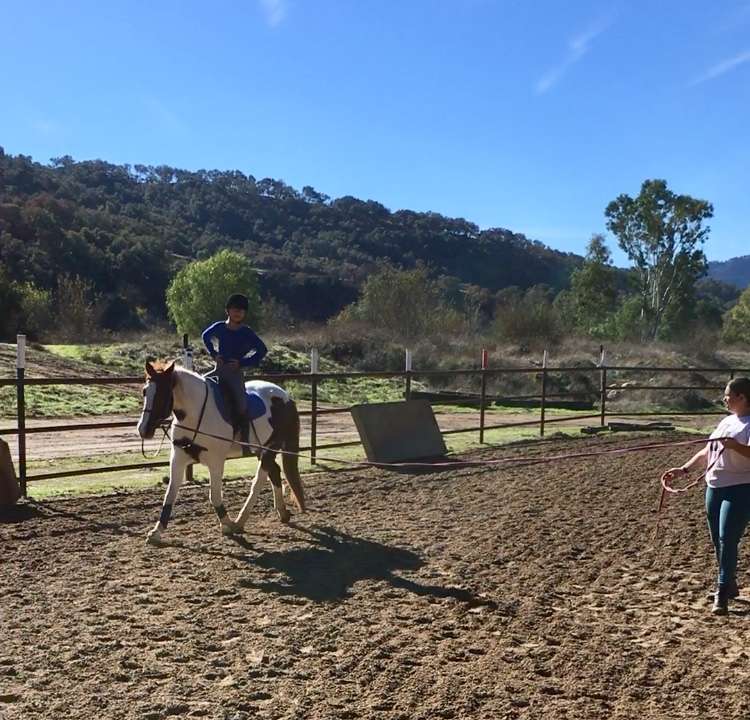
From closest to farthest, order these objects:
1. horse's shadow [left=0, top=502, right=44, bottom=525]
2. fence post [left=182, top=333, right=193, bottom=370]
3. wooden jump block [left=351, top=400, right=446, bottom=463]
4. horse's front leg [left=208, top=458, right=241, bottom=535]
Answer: horse's front leg [left=208, top=458, right=241, bottom=535] → horse's shadow [left=0, top=502, right=44, bottom=525] → fence post [left=182, top=333, right=193, bottom=370] → wooden jump block [left=351, top=400, right=446, bottom=463]

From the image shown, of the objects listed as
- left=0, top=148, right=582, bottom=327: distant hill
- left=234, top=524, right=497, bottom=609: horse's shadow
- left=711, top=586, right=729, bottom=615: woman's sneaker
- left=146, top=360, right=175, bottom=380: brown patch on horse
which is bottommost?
left=234, top=524, right=497, bottom=609: horse's shadow

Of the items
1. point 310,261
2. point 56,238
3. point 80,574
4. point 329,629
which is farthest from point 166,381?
point 310,261

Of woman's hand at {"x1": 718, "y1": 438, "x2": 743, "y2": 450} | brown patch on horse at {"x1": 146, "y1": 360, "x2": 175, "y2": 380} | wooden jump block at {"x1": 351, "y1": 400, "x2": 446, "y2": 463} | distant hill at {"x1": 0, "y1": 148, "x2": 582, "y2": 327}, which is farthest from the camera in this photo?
distant hill at {"x1": 0, "y1": 148, "x2": 582, "y2": 327}

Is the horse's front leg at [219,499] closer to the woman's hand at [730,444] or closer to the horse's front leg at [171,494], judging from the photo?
the horse's front leg at [171,494]

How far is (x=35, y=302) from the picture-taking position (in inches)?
1544

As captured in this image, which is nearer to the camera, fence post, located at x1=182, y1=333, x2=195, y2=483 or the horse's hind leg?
the horse's hind leg

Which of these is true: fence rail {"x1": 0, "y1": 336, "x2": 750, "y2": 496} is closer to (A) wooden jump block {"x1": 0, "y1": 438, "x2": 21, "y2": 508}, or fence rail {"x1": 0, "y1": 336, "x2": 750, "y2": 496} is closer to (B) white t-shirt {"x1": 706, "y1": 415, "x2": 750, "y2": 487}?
(A) wooden jump block {"x1": 0, "y1": 438, "x2": 21, "y2": 508}

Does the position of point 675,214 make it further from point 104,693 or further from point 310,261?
point 310,261

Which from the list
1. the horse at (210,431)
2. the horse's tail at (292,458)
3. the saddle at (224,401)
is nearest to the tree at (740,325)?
the horse's tail at (292,458)

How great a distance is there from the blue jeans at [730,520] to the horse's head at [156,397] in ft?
13.9

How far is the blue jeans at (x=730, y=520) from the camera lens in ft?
15.7

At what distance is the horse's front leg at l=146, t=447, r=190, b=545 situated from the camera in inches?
249

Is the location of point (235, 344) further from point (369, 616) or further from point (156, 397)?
point (369, 616)

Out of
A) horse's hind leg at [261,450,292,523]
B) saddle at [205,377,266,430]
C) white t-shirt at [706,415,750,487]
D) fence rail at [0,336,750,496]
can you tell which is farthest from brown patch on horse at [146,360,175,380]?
white t-shirt at [706,415,750,487]
